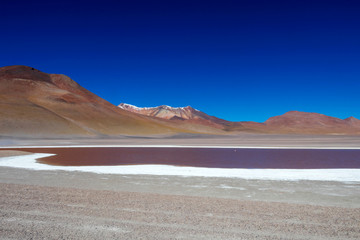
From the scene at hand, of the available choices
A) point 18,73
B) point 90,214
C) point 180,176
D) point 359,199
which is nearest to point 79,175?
point 180,176

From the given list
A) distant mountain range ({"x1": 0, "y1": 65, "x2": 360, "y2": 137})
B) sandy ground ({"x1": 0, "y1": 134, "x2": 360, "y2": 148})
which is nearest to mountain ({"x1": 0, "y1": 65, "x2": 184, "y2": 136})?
distant mountain range ({"x1": 0, "y1": 65, "x2": 360, "y2": 137})

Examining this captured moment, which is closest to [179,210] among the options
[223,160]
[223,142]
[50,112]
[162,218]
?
[162,218]

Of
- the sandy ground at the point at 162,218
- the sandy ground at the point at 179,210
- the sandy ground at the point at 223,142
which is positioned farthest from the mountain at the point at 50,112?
the sandy ground at the point at 162,218

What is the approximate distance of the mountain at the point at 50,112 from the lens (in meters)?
82.9

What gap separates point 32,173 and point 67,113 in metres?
105

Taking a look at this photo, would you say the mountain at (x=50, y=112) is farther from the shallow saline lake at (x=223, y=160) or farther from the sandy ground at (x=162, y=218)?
the sandy ground at (x=162, y=218)

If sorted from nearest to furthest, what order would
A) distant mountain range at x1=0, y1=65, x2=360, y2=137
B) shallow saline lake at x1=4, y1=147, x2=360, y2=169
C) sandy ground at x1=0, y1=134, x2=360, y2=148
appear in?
shallow saline lake at x1=4, y1=147, x2=360, y2=169, sandy ground at x1=0, y1=134, x2=360, y2=148, distant mountain range at x1=0, y1=65, x2=360, y2=137

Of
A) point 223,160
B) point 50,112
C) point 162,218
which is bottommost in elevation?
point 162,218

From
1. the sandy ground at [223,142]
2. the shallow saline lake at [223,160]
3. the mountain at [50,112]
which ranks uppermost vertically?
the mountain at [50,112]

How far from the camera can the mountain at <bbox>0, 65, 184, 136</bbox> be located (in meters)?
82.9

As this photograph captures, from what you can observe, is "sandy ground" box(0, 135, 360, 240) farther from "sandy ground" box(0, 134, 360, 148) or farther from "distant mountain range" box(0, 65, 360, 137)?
"distant mountain range" box(0, 65, 360, 137)

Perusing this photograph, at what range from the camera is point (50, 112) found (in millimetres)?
95375

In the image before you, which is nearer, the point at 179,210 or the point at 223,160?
the point at 179,210

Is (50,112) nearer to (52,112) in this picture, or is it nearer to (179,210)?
(52,112)
